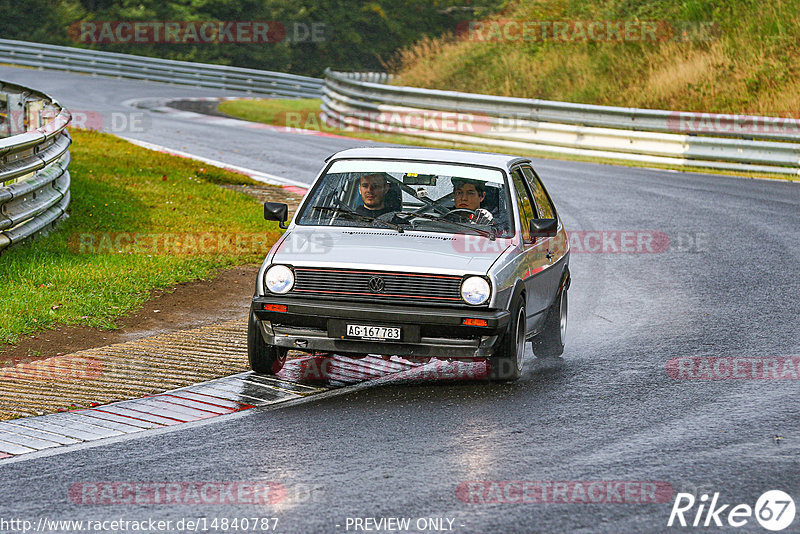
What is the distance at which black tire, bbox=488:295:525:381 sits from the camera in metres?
7.98

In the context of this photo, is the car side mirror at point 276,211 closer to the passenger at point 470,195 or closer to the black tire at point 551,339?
the passenger at point 470,195

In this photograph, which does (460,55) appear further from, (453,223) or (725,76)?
(453,223)

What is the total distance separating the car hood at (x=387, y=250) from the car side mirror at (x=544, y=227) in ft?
1.21

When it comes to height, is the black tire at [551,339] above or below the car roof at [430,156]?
below

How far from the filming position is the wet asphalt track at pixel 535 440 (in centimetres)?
548

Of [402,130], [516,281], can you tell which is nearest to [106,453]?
[516,281]

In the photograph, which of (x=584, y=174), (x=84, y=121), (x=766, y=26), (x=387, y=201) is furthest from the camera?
(x=766, y=26)

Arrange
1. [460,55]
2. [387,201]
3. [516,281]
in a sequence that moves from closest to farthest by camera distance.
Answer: [516,281], [387,201], [460,55]

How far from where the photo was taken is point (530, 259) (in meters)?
8.80

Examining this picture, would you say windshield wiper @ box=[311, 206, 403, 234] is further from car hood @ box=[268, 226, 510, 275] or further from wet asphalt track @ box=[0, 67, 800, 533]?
wet asphalt track @ box=[0, 67, 800, 533]

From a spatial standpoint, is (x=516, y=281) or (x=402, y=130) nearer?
(x=516, y=281)

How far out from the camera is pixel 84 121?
86.8 ft

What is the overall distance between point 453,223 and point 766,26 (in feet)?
76.1

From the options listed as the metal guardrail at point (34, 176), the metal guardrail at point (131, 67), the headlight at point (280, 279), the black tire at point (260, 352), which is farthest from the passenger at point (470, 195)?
the metal guardrail at point (131, 67)
